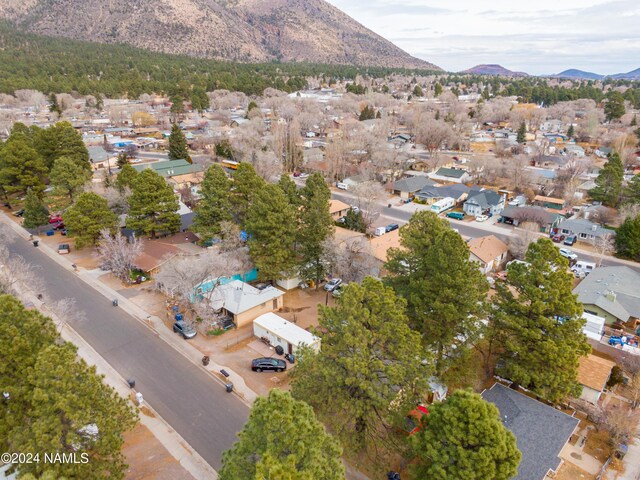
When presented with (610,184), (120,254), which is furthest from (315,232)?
(610,184)

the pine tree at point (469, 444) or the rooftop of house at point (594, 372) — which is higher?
the pine tree at point (469, 444)

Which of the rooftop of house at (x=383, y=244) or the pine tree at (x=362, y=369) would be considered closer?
the pine tree at (x=362, y=369)

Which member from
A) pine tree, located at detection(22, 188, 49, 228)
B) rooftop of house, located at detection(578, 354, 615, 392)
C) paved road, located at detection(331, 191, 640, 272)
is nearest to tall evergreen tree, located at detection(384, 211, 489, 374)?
rooftop of house, located at detection(578, 354, 615, 392)

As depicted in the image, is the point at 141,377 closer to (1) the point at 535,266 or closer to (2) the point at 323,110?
(1) the point at 535,266

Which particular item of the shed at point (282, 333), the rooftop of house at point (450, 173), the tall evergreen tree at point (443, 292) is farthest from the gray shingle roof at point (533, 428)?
the rooftop of house at point (450, 173)

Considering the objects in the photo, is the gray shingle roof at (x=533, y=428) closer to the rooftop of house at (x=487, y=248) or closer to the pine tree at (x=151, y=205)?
the rooftop of house at (x=487, y=248)

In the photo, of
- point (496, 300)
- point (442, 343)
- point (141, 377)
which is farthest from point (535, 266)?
point (141, 377)
